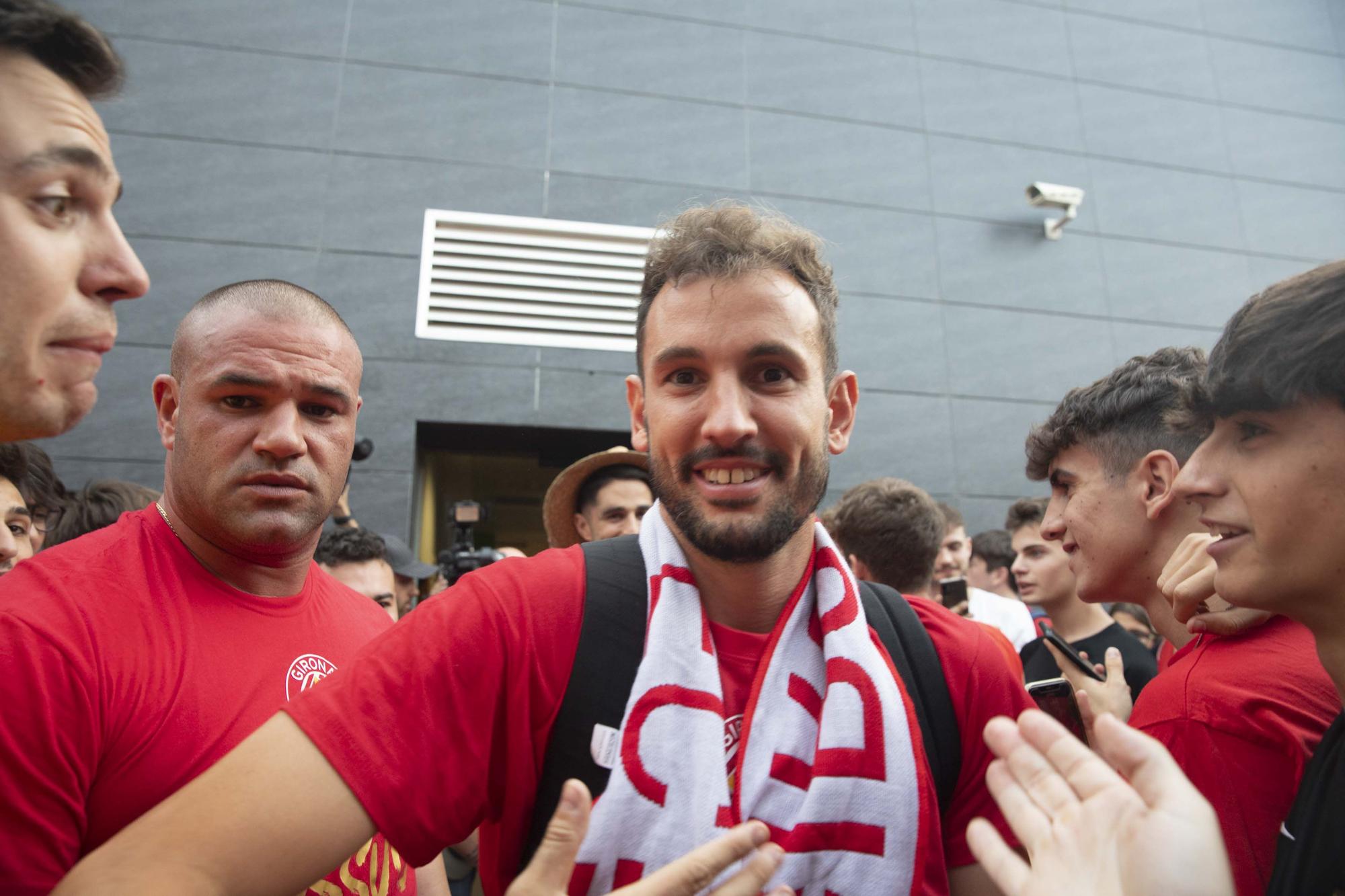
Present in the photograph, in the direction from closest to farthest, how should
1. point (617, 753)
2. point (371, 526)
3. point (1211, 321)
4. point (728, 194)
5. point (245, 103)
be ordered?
1. point (617, 753)
2. point (371, 526)
3. point (245, 103)
4. point (728, 194)
5. point (1211, 321)

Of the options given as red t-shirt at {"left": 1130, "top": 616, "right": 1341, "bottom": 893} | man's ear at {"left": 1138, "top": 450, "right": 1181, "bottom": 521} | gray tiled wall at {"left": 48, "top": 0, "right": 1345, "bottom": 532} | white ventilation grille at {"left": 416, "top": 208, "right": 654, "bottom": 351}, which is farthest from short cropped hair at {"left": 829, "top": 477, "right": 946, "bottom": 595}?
white ventilation grille at {"left": 416, "top": 208, "right": 654, "bottom": 351}

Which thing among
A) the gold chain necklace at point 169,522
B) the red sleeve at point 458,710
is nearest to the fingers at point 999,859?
the red sleeve at point 458,710

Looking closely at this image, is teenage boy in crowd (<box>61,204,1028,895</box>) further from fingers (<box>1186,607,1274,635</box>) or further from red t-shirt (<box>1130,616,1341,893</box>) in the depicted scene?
fingers (<box>1186,607,1274,635</box>)

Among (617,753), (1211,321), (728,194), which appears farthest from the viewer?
(1211,321)

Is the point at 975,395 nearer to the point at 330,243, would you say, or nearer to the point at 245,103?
A: the point at 330,243

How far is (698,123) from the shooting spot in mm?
7281

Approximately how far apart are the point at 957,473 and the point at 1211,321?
10.1ft

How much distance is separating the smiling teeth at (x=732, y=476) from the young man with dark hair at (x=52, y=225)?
91 cm

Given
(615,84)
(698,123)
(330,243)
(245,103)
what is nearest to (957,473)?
(698,123)

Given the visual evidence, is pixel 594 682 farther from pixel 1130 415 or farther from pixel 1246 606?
pixel 1130 415

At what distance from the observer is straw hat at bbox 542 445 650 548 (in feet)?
11.9

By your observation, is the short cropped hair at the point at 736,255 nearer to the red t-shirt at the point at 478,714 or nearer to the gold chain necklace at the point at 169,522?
the red t-shirt at the point at 478,714

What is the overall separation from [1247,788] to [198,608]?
1.97 metres

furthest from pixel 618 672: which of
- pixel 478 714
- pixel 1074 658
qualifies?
pixel 1074 658
